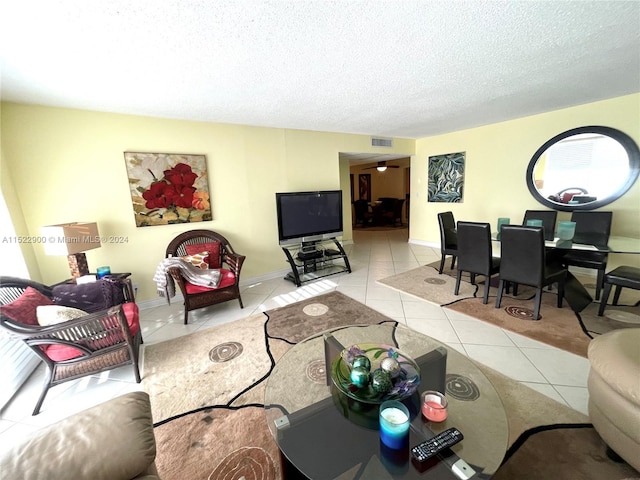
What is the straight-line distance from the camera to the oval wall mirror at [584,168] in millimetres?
3238

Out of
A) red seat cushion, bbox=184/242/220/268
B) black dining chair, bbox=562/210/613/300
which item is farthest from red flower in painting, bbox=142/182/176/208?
black dining chair, bbox=562/210/613/300

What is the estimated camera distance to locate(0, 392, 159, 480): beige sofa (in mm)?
794

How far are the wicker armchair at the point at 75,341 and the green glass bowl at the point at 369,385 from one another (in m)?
1.61

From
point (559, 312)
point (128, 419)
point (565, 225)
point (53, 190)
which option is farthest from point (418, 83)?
point (53, 190)

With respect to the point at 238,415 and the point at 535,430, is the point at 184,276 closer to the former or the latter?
the point at 238,415

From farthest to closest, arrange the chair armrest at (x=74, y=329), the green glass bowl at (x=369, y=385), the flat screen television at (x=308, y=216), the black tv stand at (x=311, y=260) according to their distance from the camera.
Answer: the black tv stand at (x=311, y=260) < the flat screen television at (x=308, y=216) < the chair armrest at (x=74, y=329) < the green glass bowl at (x=369, y=385)

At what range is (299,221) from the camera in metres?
3.94

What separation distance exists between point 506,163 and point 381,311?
3.62 meters

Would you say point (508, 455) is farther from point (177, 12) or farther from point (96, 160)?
point (96, 160)

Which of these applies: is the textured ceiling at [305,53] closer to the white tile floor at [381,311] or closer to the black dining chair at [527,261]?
the black dining chair at [527,261]

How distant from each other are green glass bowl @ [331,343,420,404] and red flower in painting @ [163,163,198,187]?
115 inches

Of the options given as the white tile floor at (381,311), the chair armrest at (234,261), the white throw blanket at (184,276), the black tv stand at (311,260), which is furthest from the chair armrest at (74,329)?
the black tv stand at (311,260)

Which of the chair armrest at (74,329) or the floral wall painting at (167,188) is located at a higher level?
the floral wall painting at (167,188)

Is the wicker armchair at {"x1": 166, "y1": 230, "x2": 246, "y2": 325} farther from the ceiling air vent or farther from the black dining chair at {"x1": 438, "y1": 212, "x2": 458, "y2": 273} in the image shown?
the ceiling air vent
